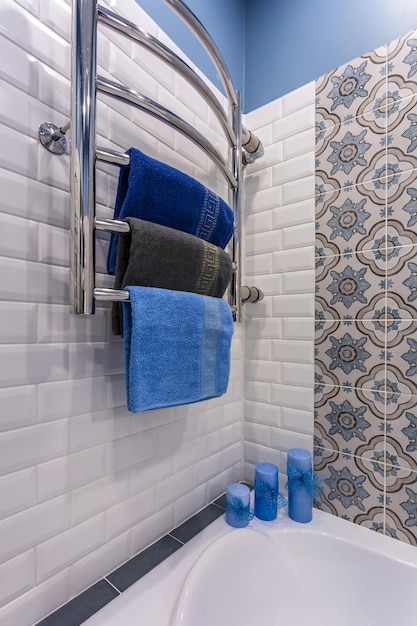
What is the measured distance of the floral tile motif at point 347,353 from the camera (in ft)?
3.03

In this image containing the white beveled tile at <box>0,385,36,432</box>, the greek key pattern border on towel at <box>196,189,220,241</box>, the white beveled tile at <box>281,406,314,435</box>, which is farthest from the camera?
the white beveled tile at <box>281,406,314,435</box>

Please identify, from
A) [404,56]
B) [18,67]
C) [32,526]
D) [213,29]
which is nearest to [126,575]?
[32,526]

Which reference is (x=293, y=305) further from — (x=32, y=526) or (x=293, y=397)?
(x=32, y=526)

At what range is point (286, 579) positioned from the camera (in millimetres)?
868

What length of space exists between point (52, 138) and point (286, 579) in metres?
1.25

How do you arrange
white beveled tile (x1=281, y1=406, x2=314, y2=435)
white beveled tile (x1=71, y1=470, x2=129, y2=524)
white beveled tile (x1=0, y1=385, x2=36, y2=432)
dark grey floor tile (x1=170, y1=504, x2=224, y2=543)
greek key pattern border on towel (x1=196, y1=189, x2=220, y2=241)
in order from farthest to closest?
white beveled tile (x1=281, y1=406, x2=314, y2=435), dark grey floor tile (x1=170, y1=504, x2=224, y2=543), greek key pattern border on towel (x1=196, y1=189, x2=220, y2=241), white beveled tile (x1=71, y1=470, x2=129, y2=524), white beveled tile (x1=0, y1=385, x2=36, y2=432)

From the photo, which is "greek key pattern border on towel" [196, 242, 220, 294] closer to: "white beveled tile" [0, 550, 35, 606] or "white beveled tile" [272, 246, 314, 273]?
"white beveled tile" [272, 246, 314, 273]

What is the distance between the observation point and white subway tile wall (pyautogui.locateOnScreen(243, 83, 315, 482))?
1.05 metres

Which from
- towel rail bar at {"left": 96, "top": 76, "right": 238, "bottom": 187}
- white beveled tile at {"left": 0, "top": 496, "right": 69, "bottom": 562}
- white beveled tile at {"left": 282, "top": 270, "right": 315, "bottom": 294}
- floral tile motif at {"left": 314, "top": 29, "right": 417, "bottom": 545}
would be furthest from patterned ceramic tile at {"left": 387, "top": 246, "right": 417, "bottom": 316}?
white beveled tile at {"left": 0, "top": 496, "right": 69, "bottom": 562}

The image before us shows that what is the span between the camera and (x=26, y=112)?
0.59 metres

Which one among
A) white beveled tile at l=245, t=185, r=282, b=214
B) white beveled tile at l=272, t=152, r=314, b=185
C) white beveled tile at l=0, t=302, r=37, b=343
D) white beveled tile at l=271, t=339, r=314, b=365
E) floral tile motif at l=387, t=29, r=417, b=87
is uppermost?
floral tile motif at l=387, t=29, r=417, b=87

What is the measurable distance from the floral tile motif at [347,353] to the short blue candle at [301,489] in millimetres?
277

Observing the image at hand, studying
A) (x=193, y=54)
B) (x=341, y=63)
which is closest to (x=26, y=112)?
(x=193, y=54)

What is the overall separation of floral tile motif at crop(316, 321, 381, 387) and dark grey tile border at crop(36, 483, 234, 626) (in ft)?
1.92
